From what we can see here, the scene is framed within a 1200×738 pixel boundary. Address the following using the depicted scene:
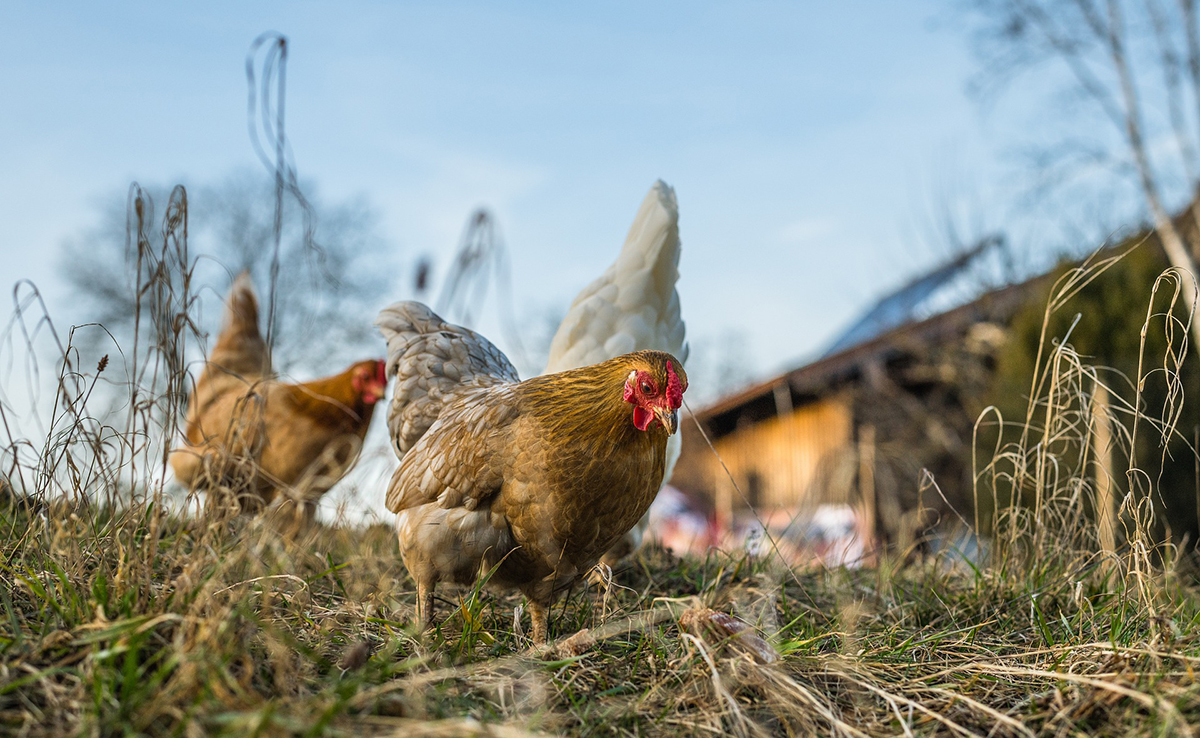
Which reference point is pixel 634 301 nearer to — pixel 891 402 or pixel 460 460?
pixel 460 460

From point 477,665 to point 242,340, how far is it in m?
4.95

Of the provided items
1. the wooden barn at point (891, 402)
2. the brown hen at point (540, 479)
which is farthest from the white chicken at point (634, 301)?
the wooden barn at point (891, 402)

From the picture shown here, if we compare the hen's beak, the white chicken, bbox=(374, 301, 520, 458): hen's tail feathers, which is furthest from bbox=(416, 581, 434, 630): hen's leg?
the white chicken

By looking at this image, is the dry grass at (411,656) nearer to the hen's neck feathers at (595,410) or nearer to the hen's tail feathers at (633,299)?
the hen's neck feathers at (595,410)

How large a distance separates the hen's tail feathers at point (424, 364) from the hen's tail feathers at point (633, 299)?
1.53 ft

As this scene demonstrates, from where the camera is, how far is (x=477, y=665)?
1.75 meters

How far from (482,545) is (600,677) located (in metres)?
0.73

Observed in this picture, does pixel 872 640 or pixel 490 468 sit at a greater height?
pixel 490 468

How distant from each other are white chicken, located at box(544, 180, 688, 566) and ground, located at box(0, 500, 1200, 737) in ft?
5.34

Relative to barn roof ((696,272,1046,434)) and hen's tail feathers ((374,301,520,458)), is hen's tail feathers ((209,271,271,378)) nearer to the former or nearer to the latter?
hen's tail feathers ((374,301,520,458))

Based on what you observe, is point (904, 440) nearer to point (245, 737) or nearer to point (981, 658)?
point (981, 658)

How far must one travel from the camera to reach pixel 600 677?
183cm

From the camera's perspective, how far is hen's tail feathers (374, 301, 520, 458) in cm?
326

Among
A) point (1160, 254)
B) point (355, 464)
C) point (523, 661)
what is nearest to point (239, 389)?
point (355, 464)
